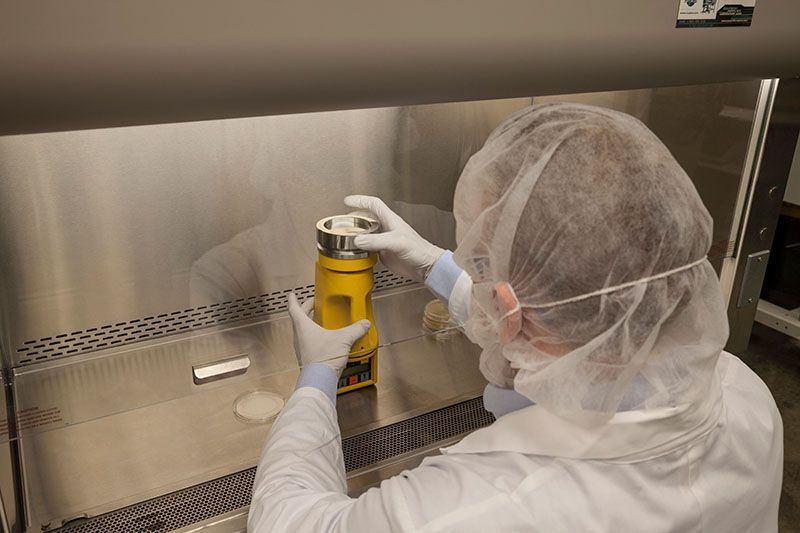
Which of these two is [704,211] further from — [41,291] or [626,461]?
[41,291]

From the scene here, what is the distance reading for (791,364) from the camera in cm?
251

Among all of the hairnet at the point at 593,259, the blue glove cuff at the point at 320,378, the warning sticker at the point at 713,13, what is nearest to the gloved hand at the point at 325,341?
the blue glove cuff at the point at 320,378

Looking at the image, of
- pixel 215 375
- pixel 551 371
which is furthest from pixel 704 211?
pixel 215 375

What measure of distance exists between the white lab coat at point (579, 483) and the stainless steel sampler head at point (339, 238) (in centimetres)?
42

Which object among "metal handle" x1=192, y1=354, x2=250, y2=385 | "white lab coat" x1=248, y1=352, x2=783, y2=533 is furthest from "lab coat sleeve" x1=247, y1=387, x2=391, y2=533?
"metal handle" x1=192, y1=354, x2=250, y2=385

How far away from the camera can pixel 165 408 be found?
48.8 inches

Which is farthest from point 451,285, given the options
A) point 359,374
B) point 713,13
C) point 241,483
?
point 713,13

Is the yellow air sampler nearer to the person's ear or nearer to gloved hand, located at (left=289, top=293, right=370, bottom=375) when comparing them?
gloved hand, located at (left=289, top=293, right=370, bottom=375)

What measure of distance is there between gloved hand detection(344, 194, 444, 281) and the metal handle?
331 mm

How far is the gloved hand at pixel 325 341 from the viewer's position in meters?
1.10

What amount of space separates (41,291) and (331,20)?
696mm

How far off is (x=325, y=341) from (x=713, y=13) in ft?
2.98

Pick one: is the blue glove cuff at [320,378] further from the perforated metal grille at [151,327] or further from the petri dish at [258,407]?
the perforated metal grille at [151,327]

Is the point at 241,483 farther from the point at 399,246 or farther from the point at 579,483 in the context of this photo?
the point at 579,483
